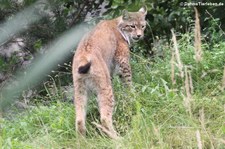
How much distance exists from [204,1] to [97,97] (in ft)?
8.58

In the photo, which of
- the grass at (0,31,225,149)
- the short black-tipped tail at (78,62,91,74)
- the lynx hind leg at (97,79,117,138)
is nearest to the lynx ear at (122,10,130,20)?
the grass at (0,31,225,149)

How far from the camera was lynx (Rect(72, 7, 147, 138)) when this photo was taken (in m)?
5.91

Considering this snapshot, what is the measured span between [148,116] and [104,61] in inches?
38.8

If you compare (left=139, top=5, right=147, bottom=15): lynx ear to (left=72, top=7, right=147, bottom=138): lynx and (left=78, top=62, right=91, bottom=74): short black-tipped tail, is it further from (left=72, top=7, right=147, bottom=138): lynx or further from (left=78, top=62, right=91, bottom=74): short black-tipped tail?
(left=78, top=62, right=91, bottom=74): short black-tipped tail

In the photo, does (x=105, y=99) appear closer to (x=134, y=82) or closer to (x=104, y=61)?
(x=104, y=61)

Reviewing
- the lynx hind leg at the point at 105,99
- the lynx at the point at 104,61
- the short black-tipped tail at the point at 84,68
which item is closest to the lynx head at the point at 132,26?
the lynx at the point at 104,61

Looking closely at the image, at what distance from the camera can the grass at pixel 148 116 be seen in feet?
16.7

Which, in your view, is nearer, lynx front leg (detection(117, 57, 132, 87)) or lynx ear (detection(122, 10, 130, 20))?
lynx front leg (detection(117, 57, 132, 87))

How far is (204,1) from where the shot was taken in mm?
8078

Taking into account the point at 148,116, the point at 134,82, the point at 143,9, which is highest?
the point at 143,9

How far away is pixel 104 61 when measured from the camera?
6492 millimetres

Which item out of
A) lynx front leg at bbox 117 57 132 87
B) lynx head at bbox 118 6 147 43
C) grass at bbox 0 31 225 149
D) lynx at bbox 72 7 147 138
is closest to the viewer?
grass at bbox 0 31 225 149

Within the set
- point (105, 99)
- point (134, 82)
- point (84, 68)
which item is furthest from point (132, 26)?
point (84, 68)

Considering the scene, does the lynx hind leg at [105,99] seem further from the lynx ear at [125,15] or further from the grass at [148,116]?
the lynx ear at [125,15]
